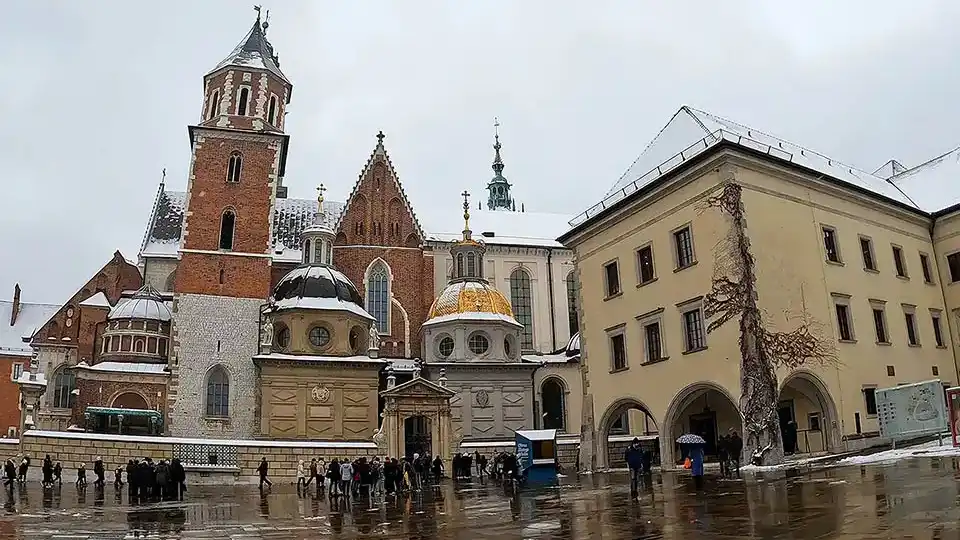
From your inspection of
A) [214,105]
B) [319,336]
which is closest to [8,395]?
[214,105]

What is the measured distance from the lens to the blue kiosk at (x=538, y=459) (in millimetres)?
26641

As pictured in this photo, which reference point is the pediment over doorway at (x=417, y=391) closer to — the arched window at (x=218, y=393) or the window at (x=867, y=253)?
the arched window at (x=218, y=393)

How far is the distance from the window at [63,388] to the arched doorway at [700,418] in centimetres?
4131

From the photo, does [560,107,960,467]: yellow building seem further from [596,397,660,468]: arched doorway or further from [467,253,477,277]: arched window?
[467,253,477,277]: arched window

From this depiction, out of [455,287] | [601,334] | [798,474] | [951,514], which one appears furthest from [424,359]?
[951,514]

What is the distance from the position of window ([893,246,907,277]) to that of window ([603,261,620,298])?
36.3ft

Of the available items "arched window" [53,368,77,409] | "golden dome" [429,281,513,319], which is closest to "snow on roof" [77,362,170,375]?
"arched window" [53,368,77,409]

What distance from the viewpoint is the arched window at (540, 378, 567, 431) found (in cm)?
5069

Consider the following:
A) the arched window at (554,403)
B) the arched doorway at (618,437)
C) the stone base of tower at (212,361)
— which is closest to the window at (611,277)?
the arched doorway at (618,437)

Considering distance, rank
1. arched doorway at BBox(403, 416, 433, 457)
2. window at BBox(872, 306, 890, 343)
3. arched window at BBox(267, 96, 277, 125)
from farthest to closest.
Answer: arched window at BBox(267, 96, 277, 125)
arched doorway at BBox(403, 416, 433, 457)
window at BBox(872, 306, 890, 343)

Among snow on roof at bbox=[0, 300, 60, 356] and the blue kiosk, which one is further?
snow on roof at bbox=[0, 300, 60, 356]

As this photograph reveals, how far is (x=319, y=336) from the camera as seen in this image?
44.7 meters

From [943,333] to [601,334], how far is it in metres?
14.1

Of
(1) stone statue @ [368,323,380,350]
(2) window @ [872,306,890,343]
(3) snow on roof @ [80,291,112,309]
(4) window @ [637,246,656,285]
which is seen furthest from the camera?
(3) snow on roof @ [80,291,112,309]
